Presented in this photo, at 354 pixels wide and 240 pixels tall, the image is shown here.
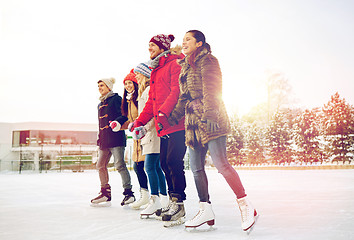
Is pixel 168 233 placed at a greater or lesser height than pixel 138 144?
lesser

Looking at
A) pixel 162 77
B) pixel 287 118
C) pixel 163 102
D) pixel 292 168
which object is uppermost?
pixel 287 118

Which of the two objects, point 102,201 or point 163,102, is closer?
point 163,102

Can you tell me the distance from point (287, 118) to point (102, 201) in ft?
73.2

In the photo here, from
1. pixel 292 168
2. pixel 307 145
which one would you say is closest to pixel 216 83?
pixel 292 168

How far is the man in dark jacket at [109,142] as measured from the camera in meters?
4.66

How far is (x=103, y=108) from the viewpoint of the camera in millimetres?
4945

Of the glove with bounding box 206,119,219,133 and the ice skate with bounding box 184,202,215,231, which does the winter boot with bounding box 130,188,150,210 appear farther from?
the glove with bounding box 206,119,219,133

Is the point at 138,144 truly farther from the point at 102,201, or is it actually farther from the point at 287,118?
the point at 287,118

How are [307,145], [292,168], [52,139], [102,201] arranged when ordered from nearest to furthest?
[102,201] → [292,168] → [307,145] → [52,139]

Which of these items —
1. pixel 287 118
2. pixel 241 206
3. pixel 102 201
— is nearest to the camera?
pixel 241 206

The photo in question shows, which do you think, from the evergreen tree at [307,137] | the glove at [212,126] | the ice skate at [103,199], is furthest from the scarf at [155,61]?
the evergreen tree at [307,137]

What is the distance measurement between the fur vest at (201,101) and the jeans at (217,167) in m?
0.07

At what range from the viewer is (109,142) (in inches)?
185

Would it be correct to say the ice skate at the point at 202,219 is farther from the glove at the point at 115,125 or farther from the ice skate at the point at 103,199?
the ice skate at the point at 103,199
